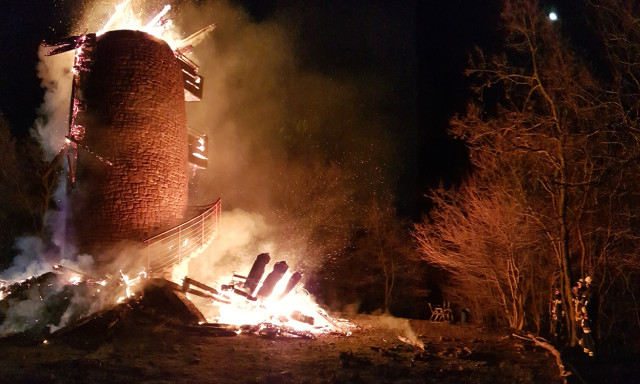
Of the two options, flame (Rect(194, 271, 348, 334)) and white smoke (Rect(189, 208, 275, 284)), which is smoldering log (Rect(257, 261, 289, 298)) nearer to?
flame (Rect(194, 271, 348, 334))

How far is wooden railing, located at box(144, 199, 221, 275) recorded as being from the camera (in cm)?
1627

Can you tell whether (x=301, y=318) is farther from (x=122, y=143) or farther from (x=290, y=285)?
(x=122, y=143)

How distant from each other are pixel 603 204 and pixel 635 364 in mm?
6500

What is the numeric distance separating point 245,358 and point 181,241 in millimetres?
8401

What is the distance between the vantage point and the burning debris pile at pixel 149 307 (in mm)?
11703

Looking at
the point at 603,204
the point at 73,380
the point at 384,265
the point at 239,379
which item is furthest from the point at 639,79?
the point at 384,265

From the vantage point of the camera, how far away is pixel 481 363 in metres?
10.0

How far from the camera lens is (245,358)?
31.7ft

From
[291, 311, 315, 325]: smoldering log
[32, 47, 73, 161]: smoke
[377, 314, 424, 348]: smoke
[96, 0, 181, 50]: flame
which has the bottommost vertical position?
[377, 314, 424, 348]: smoke

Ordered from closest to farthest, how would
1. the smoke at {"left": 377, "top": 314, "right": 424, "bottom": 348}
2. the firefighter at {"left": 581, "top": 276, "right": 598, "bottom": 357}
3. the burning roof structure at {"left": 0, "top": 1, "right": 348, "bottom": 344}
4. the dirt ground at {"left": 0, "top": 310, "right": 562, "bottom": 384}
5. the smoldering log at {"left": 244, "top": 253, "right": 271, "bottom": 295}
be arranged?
the dirt ground at {"left": 0, "top": 310, "right": 562, "bottom": 384}, the firefighter at {"left": 581, "top": 276, "right": 598, "bottom": 357}, the smoke at {"left": 377, "top": 314, "right": 424, "bottom": 348}, the burning roof structure at {"left": 0, "top": 1, "right": 348, "bottom": 344}, the smoldering log at {"left": 244, "top": 253, "right": 271, "bottom": 295}

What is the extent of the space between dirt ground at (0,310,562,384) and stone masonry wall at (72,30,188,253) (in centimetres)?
498

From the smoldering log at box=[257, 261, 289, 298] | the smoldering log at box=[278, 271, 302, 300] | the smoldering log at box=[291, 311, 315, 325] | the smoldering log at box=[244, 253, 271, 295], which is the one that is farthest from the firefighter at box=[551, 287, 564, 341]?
the smoldering log at box=[244, 253, 271, 295]

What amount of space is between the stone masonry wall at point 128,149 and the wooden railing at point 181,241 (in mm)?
403

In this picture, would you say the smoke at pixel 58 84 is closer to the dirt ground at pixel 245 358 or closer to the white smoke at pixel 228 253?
the white smoke at pixel 228 253
